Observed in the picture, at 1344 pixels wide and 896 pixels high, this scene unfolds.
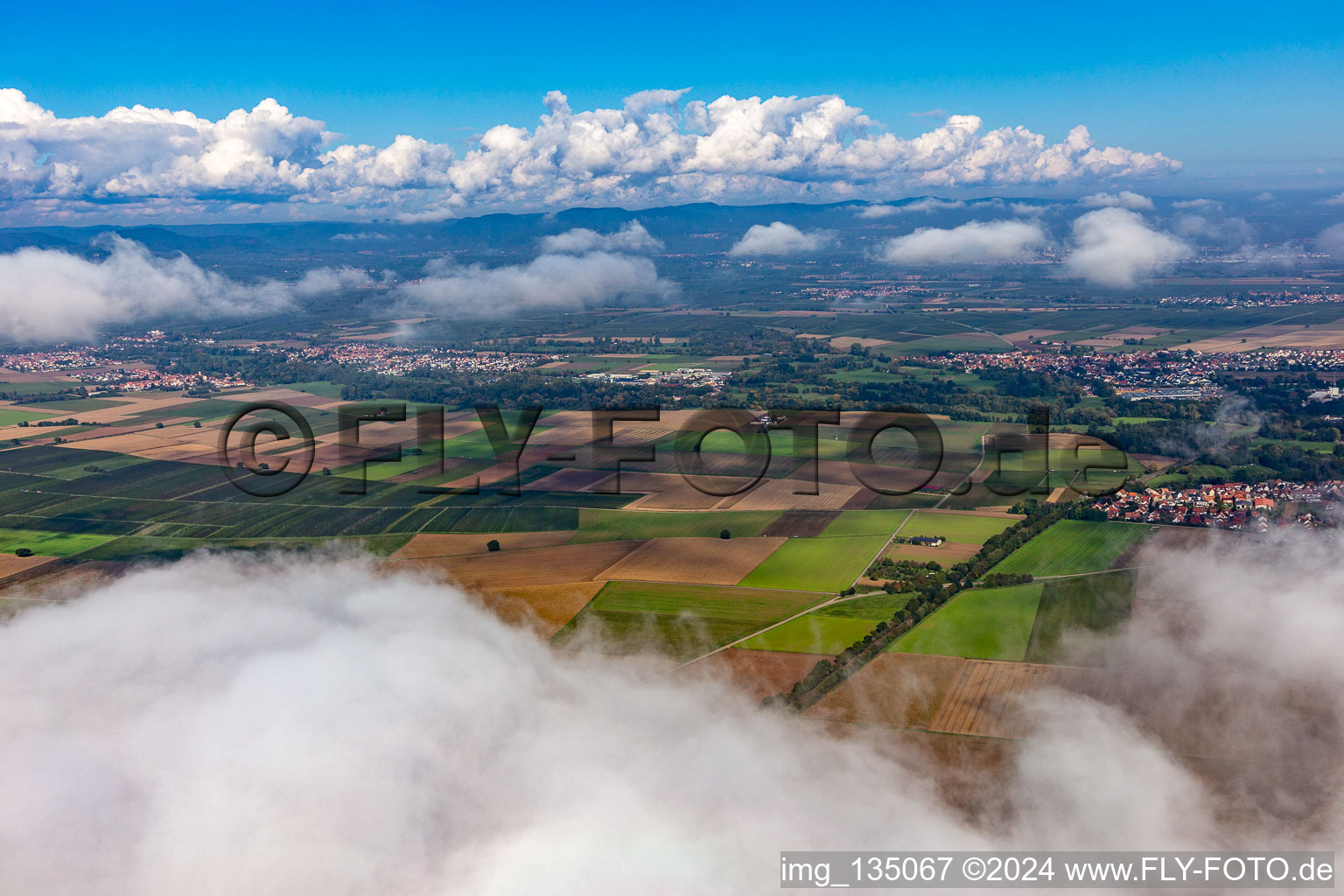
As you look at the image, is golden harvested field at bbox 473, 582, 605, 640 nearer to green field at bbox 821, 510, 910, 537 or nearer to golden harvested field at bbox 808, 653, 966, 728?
golden harvested field at bbox 808, 653, 966, 728

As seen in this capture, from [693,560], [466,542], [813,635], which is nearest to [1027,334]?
[693,560]

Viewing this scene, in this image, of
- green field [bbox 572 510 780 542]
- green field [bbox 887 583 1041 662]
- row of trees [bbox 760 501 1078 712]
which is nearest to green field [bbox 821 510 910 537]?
green field [bbox 572 510 780 542]

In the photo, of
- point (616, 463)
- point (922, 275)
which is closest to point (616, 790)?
point (616, 463)

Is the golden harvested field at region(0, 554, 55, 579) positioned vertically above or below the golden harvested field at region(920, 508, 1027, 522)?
below

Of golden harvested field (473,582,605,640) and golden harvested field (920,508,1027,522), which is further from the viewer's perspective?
golden harvested field (920,508,1027,522)

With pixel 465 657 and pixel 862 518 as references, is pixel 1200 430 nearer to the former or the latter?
pixel 862 518

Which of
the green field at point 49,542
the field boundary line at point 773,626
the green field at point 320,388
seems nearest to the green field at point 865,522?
the field boundary line at point 773,626

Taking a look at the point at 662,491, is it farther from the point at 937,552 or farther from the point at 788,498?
the point at 937,552

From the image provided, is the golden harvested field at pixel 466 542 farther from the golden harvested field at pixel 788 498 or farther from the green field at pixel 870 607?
the green field at pixel 870 607
